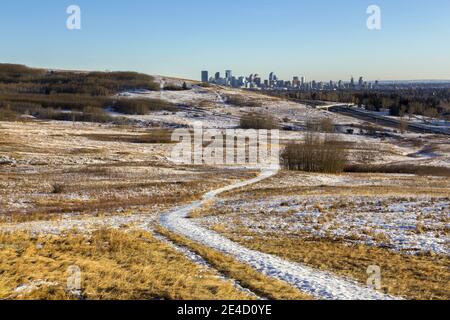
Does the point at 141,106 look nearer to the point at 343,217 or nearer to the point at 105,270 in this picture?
the point at 343,217

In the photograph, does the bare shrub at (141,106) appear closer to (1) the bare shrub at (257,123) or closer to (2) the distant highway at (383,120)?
(1) the bare shrub at (257,123)

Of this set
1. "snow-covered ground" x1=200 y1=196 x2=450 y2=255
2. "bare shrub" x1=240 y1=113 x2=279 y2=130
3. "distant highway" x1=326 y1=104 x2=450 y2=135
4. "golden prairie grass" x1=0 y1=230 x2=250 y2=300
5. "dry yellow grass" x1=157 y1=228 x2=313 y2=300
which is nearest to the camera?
"golden prairie grass" x1=0 y1=230 x2=250 y2=300

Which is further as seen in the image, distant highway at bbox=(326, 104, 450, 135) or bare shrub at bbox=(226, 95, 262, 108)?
bare shrub at bbox=(226, 95, 262, 108)

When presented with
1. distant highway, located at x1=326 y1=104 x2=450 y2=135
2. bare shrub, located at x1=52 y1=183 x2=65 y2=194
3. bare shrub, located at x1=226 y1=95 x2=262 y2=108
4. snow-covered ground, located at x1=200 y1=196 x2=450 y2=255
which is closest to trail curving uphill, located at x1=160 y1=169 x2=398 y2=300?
snow-covered ground, located at x1=200 y1=196 x2=450 y2=255

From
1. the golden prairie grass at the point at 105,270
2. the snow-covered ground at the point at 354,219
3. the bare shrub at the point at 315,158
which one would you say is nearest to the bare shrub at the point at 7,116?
the bare shrub at the point at 315,158

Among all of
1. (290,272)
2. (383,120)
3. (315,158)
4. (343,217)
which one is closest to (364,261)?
(290,272)

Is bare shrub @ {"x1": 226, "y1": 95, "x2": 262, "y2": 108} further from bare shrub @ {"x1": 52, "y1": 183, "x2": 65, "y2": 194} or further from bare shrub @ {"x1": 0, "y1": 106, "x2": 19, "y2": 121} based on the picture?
bare shrub @ {"x1": 52, "y1": 183, "x2": 65, "y2": 194}
